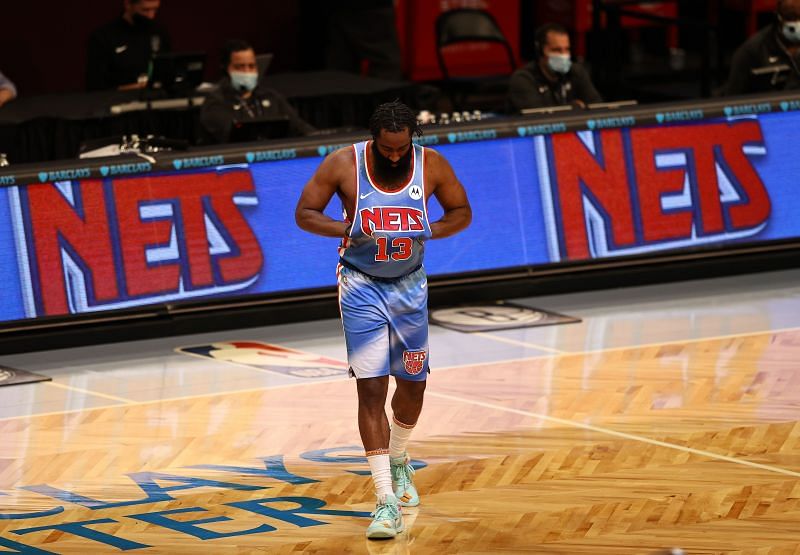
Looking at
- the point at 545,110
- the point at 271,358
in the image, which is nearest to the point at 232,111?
the point at 545,110

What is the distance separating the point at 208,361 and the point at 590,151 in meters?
3.18

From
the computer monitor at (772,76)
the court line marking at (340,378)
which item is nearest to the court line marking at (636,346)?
the court line marking at (340,378)

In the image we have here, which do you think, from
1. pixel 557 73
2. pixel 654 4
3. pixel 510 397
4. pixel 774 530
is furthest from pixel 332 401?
pixel 654 4

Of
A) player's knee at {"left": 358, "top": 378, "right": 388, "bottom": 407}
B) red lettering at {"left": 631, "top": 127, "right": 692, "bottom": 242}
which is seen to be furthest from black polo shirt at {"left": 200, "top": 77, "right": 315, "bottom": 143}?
player's knee at {"left": 358, "top": 378, "right": 388, "bottom": 407}

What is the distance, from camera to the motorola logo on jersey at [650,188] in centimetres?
1173

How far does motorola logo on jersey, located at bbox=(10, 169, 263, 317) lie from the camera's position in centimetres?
1055

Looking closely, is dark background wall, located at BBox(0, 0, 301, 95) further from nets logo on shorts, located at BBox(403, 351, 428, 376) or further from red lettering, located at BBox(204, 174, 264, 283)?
nets logo on shorts, located at BBox(403, 351, 428, 376)

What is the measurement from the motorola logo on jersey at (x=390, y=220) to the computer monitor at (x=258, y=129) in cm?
439

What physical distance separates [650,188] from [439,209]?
1.64 meters

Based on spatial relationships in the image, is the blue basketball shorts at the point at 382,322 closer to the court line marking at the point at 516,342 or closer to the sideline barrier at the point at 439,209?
the court line marking at the point at 516,342

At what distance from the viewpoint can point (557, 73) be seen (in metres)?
13.3

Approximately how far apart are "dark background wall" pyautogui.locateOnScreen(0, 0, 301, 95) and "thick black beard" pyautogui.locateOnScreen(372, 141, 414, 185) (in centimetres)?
1144

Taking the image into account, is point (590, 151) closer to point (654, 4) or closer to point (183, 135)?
point (183, 135)

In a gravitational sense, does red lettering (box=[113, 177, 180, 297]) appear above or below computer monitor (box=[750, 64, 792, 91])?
below
